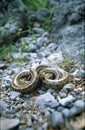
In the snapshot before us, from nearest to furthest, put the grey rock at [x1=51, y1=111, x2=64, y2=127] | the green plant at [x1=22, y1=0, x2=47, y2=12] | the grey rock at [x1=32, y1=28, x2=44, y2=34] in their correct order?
the grey rock at [x1=51, y1=111, x2=64, y2=127], the grey rock at [x1=32, y1=28, x2=44, y2=34], the green plant at [x1=22, y1=0, x2=47, y2=12]

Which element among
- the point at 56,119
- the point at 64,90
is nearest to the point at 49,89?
the point at 64,90

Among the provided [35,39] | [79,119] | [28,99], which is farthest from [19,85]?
[35,39]

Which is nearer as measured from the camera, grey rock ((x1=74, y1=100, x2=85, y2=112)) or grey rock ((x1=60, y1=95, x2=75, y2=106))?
grey rock ((x1=74, y1=100, x2=85, y2=112))

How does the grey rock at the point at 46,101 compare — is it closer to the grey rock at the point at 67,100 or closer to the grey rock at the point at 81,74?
the grey rock at the point at 67,100

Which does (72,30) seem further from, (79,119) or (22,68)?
(79,119)

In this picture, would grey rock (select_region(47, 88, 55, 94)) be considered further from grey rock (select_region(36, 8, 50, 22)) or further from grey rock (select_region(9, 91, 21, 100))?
grey rock (select_region(36, 8, 50, 22))

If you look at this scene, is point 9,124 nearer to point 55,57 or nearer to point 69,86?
point 69,86

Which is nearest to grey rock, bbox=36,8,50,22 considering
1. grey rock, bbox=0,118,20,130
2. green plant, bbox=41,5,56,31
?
green plant, bbox=41,5,56,31

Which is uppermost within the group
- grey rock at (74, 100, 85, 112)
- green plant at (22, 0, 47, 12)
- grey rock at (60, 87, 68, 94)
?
green plant at (22, 0, 47, 12)
